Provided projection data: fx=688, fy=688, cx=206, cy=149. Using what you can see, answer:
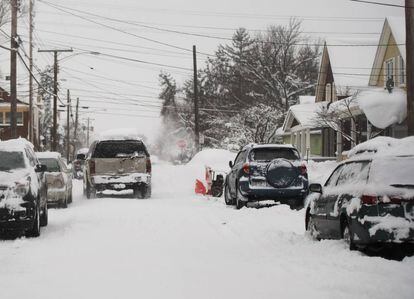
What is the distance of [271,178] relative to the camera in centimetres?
1762

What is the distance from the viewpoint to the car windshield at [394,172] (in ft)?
30.8

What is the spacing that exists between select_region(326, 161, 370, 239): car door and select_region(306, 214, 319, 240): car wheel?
745 mm

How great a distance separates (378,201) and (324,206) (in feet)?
7.05

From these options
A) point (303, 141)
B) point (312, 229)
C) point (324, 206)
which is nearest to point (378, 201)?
point (324, 206)

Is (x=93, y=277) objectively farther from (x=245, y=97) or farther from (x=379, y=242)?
(x=245, y=97)

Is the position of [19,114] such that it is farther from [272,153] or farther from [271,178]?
Result: [271,178]

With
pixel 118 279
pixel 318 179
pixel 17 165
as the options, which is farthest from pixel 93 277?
pixel 318 179

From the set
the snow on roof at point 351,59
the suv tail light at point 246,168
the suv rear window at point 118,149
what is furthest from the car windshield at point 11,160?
the snow on roof at point 351,59

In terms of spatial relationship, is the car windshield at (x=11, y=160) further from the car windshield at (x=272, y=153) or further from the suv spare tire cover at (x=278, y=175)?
the car windshield at (x=272, y=153)

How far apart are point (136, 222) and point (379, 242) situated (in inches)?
277

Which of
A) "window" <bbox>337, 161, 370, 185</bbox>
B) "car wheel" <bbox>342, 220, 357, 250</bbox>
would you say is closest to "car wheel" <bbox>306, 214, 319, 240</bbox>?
"window" <bbox>337, 161, 370, 185</bbox>

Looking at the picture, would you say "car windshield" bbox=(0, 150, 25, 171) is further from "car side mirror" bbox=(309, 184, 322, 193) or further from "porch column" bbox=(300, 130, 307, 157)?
"porch column" bbox=(300, 130, 307, 157)

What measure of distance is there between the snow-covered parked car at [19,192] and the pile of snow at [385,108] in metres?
20.8

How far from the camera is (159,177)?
37.6 meters
